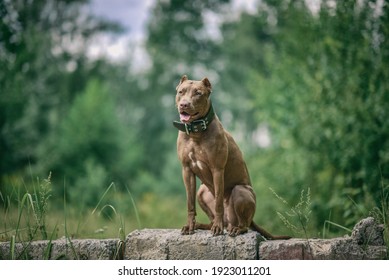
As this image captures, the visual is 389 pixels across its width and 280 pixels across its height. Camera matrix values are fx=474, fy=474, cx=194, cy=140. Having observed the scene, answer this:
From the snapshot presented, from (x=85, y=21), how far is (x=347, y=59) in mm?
11225

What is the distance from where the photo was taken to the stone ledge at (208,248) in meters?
4.13

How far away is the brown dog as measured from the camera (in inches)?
169

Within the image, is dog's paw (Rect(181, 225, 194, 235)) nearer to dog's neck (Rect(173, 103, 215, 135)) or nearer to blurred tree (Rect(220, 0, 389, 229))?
dog's neck (Rect(173, 103, 215, 135))

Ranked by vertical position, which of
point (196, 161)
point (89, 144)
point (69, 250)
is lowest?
point (89, 144)

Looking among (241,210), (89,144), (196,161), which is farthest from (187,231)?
(89,144)

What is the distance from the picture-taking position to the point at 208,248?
4211 mm

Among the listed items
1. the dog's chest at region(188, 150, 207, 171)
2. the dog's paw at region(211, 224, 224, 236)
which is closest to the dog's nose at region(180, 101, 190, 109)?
the dog's chest at region(188, 150, 207, 171)

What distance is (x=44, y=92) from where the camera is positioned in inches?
818

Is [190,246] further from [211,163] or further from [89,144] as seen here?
[89,144]

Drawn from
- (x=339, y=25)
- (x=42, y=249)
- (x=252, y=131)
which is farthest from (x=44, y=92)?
(x=42, y=249)

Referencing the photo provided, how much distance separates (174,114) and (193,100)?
21419mm

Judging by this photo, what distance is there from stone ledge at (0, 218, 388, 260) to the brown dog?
128 mm

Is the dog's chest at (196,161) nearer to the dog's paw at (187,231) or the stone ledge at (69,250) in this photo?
the dog's paw at (187,231)
